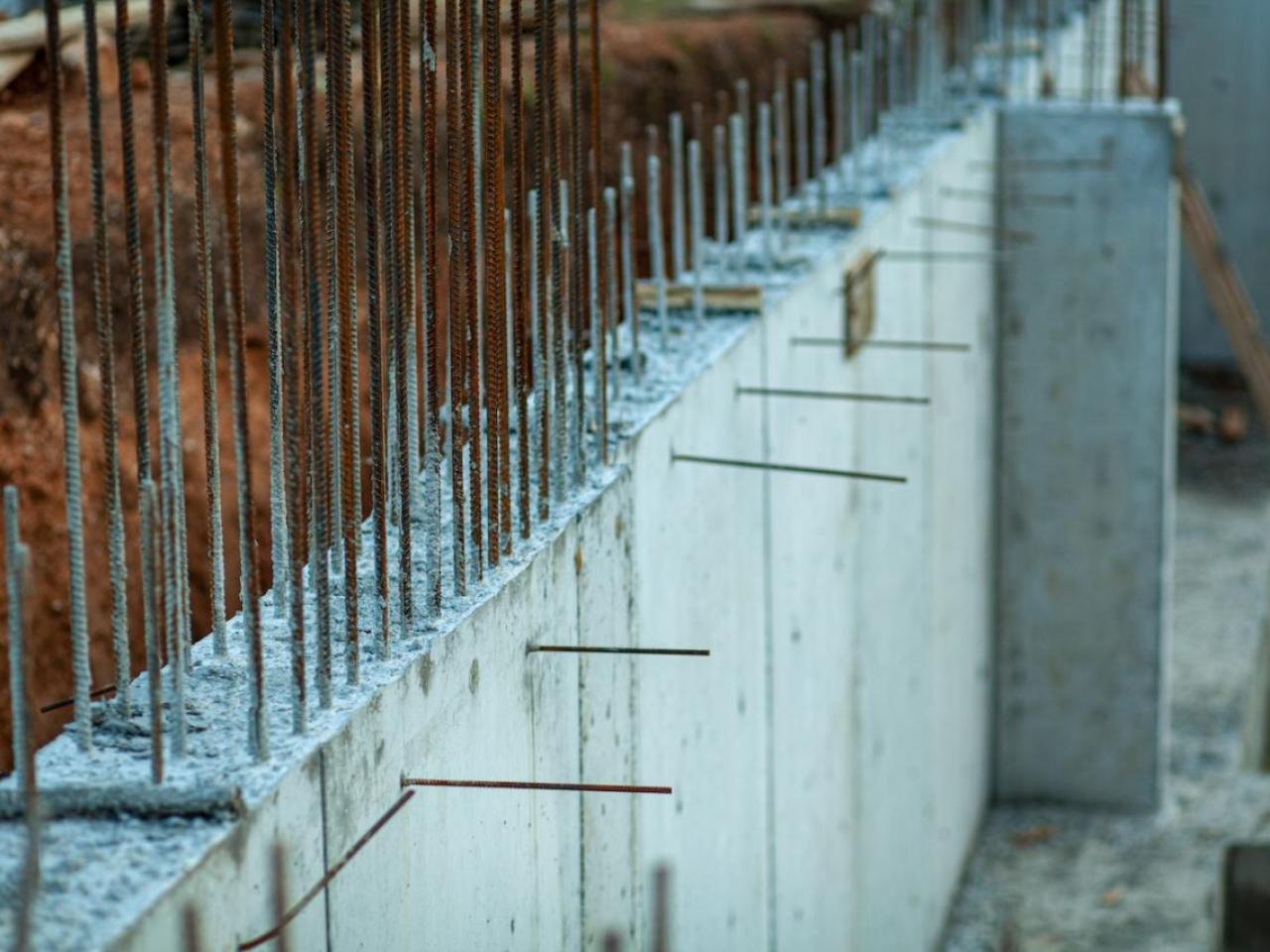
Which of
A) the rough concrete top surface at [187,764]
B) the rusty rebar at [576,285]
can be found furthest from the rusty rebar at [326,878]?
the rusty rebar at [576,285]

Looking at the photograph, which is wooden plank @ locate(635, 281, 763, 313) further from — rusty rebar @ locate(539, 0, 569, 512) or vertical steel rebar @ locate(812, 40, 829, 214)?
rusty rebar @ locate(539, 0, 569, 512)

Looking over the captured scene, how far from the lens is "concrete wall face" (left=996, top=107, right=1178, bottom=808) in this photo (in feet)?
40.5

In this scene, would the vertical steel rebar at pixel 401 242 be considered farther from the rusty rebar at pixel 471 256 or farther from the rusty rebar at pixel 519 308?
the rusty rebar at pixel 519 308

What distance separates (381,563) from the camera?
3.79 m

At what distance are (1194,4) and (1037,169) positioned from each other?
13572 millimetres

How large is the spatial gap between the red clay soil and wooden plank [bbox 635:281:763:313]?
1335 millimetres

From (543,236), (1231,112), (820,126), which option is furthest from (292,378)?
(1231,112)

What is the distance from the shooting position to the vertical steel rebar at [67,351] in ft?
9.25

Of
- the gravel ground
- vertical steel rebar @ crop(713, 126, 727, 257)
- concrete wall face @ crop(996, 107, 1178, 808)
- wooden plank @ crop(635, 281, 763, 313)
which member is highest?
vertical steel rebar @ crop(713, 126, 727, 257)

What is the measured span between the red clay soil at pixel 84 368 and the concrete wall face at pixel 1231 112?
16.8 m

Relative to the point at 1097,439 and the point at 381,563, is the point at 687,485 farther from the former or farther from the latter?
the point at 1097,439

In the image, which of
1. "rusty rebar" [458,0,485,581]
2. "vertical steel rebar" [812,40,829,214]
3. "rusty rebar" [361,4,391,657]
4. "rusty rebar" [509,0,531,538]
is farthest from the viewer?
"vertical steel rebar" [812,40,829,214]

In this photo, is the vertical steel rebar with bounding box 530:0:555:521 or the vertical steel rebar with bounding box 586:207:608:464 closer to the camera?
the vertical steel rebar with bounding box 530:0:555:521

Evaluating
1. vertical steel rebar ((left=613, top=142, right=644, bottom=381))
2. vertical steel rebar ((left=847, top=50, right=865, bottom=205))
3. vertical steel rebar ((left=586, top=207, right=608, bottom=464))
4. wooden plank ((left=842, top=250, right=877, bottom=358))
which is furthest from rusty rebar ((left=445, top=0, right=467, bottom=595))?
vertical steel rebar ((left=847, top=50, right=865, bottom=205))
